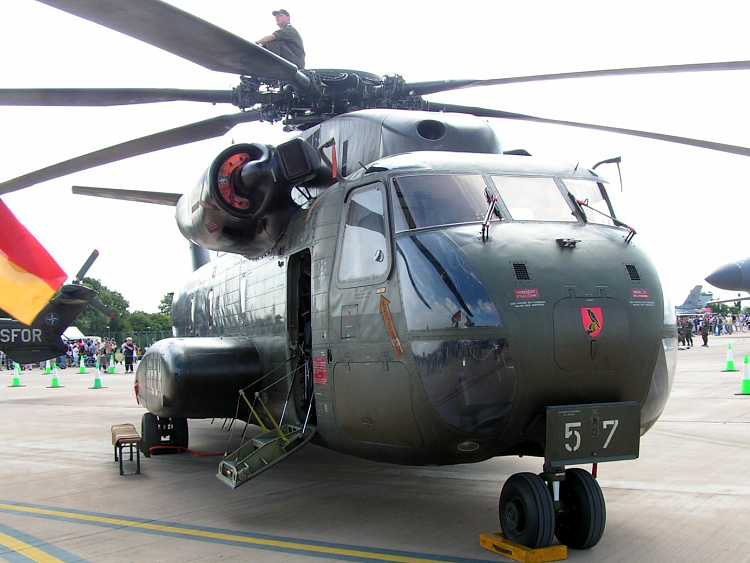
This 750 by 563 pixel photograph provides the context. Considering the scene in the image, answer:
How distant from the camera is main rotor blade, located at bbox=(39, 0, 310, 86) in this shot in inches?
189

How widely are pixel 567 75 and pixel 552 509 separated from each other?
12.3 feet

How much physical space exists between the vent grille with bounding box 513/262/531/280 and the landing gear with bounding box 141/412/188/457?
22.2ft

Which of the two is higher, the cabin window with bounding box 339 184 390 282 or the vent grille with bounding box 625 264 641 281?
the cabin window with bounding box 339 184 390 282

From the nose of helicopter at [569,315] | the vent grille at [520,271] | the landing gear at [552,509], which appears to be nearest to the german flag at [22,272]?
the nose of helicopter at [569,315]

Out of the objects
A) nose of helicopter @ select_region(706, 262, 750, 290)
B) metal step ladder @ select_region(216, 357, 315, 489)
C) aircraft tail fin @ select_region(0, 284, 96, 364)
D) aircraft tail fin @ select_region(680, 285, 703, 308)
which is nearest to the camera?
metal step ladder @ select_region(216, 357, 315, 489)

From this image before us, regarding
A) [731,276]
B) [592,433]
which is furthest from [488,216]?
[731,276]

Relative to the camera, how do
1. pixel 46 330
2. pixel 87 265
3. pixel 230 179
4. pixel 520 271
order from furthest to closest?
pixel 87 265, pixel 46 330, pixel 230 179, pixel 520 271

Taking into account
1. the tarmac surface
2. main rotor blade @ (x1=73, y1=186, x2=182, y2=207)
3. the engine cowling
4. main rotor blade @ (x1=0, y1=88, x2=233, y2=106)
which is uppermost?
main rotor blade @ (x1=0, y1=88, x2=233, y2=106)

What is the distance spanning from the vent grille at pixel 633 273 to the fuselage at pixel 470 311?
3 cm

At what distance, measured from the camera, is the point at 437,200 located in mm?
5742

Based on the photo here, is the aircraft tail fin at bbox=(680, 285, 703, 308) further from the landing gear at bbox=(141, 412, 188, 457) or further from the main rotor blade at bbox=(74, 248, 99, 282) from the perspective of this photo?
the landing gear at bbox=(141, 412, 188, 457)

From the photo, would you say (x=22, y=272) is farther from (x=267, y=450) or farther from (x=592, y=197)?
(x=592, y=197)

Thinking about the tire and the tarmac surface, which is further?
the tire

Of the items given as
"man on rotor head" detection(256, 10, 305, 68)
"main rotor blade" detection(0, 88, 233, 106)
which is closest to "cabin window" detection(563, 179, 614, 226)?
"man on rotor head" detection(256, 10, 305, 68)
